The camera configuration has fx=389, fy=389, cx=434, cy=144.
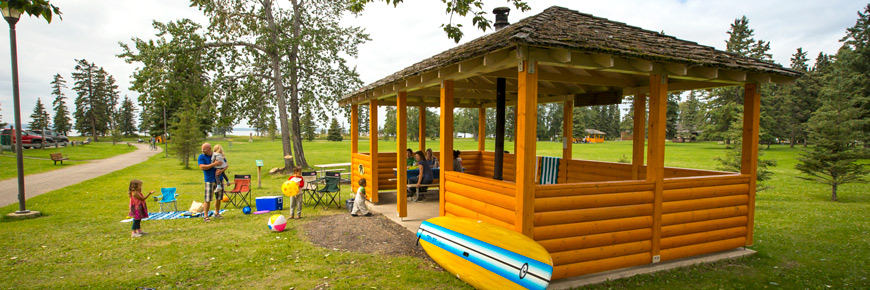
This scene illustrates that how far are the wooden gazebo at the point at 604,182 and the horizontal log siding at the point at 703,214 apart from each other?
0.02m

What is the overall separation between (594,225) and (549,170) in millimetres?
4274

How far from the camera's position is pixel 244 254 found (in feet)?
19.0

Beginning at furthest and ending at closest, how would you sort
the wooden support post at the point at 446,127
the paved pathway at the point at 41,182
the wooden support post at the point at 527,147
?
1. the paved pathway at the point at 41,182
2. the wooden support post at the point at 446,127
3. the wooden support post at the point at 527,147

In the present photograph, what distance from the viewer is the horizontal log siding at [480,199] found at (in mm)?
4781

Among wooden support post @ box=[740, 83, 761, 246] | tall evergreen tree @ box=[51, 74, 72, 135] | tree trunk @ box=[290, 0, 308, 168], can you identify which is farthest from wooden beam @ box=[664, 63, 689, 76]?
tall evergreen tree @ box=[51, 74, 72, 135]

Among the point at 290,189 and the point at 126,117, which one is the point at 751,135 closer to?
the point at 290,189

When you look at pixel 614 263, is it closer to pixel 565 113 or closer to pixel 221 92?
pixel 565 113

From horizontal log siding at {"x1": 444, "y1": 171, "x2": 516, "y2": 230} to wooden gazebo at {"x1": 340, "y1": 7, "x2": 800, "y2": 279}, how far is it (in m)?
0.01

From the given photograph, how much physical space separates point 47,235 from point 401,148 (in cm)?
630

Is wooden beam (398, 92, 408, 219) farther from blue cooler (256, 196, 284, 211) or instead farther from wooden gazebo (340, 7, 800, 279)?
blue cooler (256, 196, 284, 211)

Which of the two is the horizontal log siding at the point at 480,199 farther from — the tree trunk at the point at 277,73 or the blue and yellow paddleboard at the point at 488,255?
the tree trunk at the point at 277,73

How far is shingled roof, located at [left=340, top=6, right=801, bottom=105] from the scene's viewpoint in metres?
4.21

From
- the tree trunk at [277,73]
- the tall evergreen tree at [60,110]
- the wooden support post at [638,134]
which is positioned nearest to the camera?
the wooden support post at [638,134]

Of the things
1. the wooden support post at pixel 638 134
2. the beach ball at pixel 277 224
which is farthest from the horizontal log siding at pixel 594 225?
the beach ball at pixel 277 224
